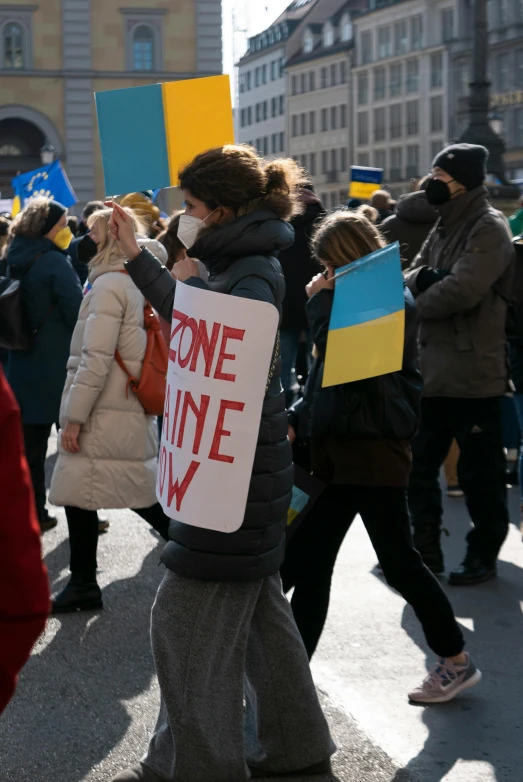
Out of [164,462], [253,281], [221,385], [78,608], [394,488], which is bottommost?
[78,608]

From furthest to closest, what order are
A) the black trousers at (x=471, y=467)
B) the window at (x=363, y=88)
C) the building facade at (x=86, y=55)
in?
the window at (x=363, y=88) → the building facade at (x=86, y=55) → the black trousers at (x=471, y=467)

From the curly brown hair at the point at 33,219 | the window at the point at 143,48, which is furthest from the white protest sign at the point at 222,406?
the window at the point at 143,48

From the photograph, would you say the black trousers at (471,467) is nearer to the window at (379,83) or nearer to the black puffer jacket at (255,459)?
the black puffer jacket at (255,459)

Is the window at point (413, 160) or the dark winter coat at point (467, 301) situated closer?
the dark winter coat at point (467, 301)

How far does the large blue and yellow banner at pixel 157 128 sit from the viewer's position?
4.99 m

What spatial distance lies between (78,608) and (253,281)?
8.83ft

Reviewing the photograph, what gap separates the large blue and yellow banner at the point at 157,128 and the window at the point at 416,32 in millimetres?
Answer: 75311

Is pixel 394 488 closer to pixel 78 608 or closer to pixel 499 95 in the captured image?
pixel 78 608

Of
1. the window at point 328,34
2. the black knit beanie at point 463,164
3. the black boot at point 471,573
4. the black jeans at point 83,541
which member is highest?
the window at point 328,34

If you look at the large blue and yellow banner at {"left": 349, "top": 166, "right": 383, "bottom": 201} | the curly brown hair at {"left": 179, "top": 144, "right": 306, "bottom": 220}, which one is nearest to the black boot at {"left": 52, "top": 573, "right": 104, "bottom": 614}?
the curly brown hair at {"left": 179, "top": 144, "right": 306, "bottom": 220}

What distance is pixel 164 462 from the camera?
354 centimetres

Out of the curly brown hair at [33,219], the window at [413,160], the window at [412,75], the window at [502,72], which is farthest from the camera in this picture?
the window at [413,160]

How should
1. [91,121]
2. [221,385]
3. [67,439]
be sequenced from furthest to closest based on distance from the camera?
[91,121] < [67,439] < [221,385]

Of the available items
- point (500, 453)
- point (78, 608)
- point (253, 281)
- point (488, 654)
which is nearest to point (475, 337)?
point (500, 453)
